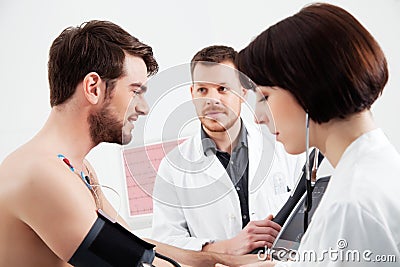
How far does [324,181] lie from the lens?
Answer: 3.85 feet

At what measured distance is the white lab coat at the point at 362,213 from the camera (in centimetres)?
86

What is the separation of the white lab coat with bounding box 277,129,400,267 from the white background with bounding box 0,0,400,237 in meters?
1.67

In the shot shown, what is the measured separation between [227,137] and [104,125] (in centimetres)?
34

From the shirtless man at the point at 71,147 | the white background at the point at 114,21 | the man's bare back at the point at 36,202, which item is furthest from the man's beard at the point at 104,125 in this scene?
the white background at the point at 114,21

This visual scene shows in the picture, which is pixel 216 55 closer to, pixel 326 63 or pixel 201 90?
pixel 201 90

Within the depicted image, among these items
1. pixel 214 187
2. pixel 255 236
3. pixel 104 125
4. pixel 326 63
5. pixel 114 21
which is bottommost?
pixel 255 236

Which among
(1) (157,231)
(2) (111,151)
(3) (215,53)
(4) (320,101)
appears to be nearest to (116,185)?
(2) (111,151)

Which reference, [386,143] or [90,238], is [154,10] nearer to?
[90,238]

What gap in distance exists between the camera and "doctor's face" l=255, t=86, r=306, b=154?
1.00 m

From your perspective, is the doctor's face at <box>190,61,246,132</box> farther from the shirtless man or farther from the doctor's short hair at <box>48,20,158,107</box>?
the doctor's short hair at <box>48,20,158,107</box>

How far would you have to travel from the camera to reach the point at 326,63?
938 millimetres

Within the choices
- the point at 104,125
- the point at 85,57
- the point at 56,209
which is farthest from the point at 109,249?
the point at 85,57

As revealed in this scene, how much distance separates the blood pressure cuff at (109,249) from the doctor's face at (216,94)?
0.91ft

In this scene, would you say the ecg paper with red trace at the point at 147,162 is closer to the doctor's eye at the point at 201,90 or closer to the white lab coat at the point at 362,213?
the doctor's eye at the point at 201,90
